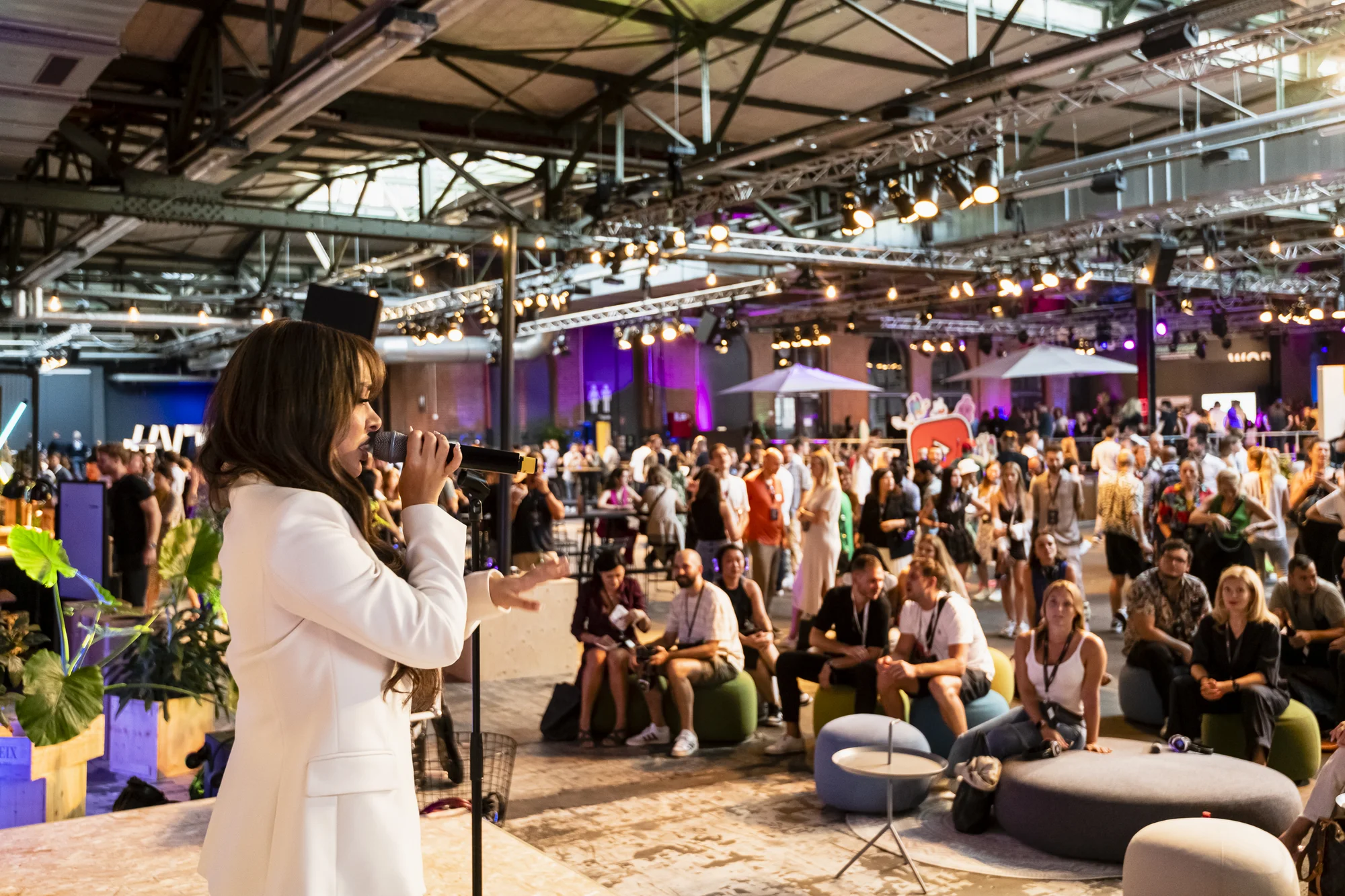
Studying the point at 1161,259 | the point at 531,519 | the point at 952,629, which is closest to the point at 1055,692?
the point at 952,629

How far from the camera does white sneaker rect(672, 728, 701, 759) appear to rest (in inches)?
255

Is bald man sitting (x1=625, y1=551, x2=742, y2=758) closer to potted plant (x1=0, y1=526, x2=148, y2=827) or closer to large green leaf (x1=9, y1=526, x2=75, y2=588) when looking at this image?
potted plant (x1=0, y1=526, x2=148, y2=827)

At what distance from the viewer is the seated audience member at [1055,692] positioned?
17.1 feet

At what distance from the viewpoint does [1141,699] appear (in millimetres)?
6738

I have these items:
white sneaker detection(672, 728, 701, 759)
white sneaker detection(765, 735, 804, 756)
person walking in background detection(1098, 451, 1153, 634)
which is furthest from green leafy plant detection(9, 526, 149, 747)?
person walking in background detection(1098, 451, 1153, 634)

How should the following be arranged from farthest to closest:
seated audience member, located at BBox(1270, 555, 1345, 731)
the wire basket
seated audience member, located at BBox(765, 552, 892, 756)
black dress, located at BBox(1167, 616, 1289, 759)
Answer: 1. seated audience member, located at BBox(1270, 555, 1345, 731)
2. seated audience member, located at BBox(765, 552, 892, 756)
3. black dress, located at BBox(1167, 616, 1289, 759)
4. the wire basket

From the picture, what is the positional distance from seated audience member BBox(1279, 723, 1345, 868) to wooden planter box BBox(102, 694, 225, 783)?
4.59 metres

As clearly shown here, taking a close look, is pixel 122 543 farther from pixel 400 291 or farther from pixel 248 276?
pixel 400 291

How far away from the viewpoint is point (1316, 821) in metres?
3.89

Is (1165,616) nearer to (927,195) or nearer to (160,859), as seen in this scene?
(927,195)

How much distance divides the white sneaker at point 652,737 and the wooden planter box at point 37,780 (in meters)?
3.02

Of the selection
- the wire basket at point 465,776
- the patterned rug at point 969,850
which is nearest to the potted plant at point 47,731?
the wire basket at point 465,776

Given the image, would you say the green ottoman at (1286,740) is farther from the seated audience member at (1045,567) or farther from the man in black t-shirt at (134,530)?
the man in black t-shirt at (134,530)

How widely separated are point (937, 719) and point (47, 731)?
12.9 ft
